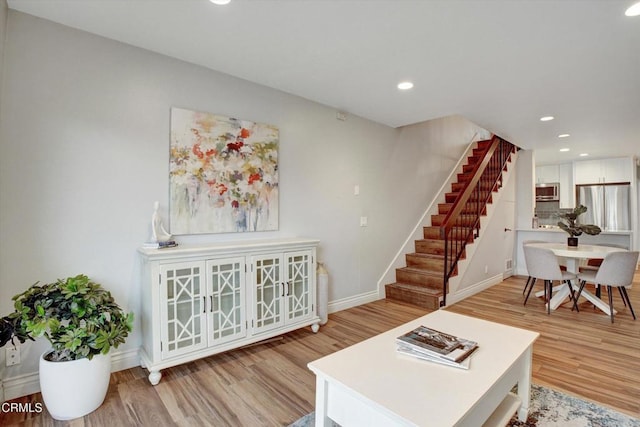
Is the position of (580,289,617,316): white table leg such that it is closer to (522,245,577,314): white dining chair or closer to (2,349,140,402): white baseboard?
(522,245,577,314): white dining chair

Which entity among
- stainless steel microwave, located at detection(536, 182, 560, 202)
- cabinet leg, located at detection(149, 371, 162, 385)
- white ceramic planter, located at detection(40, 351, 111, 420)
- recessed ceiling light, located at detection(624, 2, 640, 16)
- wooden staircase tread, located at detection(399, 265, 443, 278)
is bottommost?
cabinet leg, located at detection(149, 371, 162, 385)

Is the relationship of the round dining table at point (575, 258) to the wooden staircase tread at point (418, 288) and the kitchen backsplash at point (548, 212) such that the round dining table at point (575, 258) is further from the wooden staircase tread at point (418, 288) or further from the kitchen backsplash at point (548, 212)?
the kitchen backsplash at point (548, 212)

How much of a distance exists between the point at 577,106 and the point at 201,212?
4071mm

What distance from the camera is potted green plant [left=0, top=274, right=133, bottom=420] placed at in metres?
1.74

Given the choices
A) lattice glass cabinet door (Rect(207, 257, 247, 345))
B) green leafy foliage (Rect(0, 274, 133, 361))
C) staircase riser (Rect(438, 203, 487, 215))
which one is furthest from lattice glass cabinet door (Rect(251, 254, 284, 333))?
staircase riser (Rect(438, 203, 487, 215))

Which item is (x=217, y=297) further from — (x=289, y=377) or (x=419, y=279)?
(x=419, y=279)

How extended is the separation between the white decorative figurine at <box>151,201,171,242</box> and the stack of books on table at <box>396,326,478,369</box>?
181 cm

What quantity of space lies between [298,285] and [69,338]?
172cm

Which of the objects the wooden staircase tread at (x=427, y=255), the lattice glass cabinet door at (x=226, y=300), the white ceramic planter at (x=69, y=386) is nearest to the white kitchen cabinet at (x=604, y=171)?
the wooden staircase tread at (x=427, y=255)

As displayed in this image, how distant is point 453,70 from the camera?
8.71 ft

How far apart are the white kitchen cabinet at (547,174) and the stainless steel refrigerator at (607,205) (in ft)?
1.88

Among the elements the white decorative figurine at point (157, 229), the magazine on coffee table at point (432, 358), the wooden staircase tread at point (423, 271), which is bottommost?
A: the wooden staircase tread at point (423, 271)

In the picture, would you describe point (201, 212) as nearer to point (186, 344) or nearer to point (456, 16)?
point (186, 344)

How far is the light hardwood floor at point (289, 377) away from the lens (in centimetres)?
186
